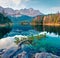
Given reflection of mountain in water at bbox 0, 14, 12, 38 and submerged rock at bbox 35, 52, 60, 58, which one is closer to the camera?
submerged rock at bbox 35, 52, 60, 58

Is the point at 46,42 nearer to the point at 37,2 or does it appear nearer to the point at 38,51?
the point at 38,51

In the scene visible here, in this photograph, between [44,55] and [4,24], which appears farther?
[4,24]

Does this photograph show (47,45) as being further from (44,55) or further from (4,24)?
(4,24)

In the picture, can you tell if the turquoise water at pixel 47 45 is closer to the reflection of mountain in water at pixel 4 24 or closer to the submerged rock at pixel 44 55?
the submerged rock at pixel 44 55

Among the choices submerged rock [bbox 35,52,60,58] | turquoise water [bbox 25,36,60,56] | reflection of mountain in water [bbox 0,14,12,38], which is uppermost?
reflection of mountain in water [bbox 0,14,12,38]

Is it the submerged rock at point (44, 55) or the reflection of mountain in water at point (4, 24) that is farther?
the reflection of mountain in water at point (4, 24)

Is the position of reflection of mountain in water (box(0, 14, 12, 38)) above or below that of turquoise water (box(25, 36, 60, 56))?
above

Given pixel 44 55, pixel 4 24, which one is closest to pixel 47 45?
pixel 44 55

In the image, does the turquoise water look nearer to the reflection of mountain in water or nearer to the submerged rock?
the submerged rock

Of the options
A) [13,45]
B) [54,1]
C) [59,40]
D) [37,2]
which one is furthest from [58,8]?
[13,45]

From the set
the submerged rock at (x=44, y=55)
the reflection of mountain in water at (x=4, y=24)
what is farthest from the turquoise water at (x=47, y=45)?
the reflection of mountain in water at (x=4, y=24)

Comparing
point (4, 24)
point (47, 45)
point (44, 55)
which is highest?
point (4, 24)

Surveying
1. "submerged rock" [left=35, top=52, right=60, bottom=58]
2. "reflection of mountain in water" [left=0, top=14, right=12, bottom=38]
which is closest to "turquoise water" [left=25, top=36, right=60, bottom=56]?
"submerged rock" [left=35, top=52, right=60, bottom=58]

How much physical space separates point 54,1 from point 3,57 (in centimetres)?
154
